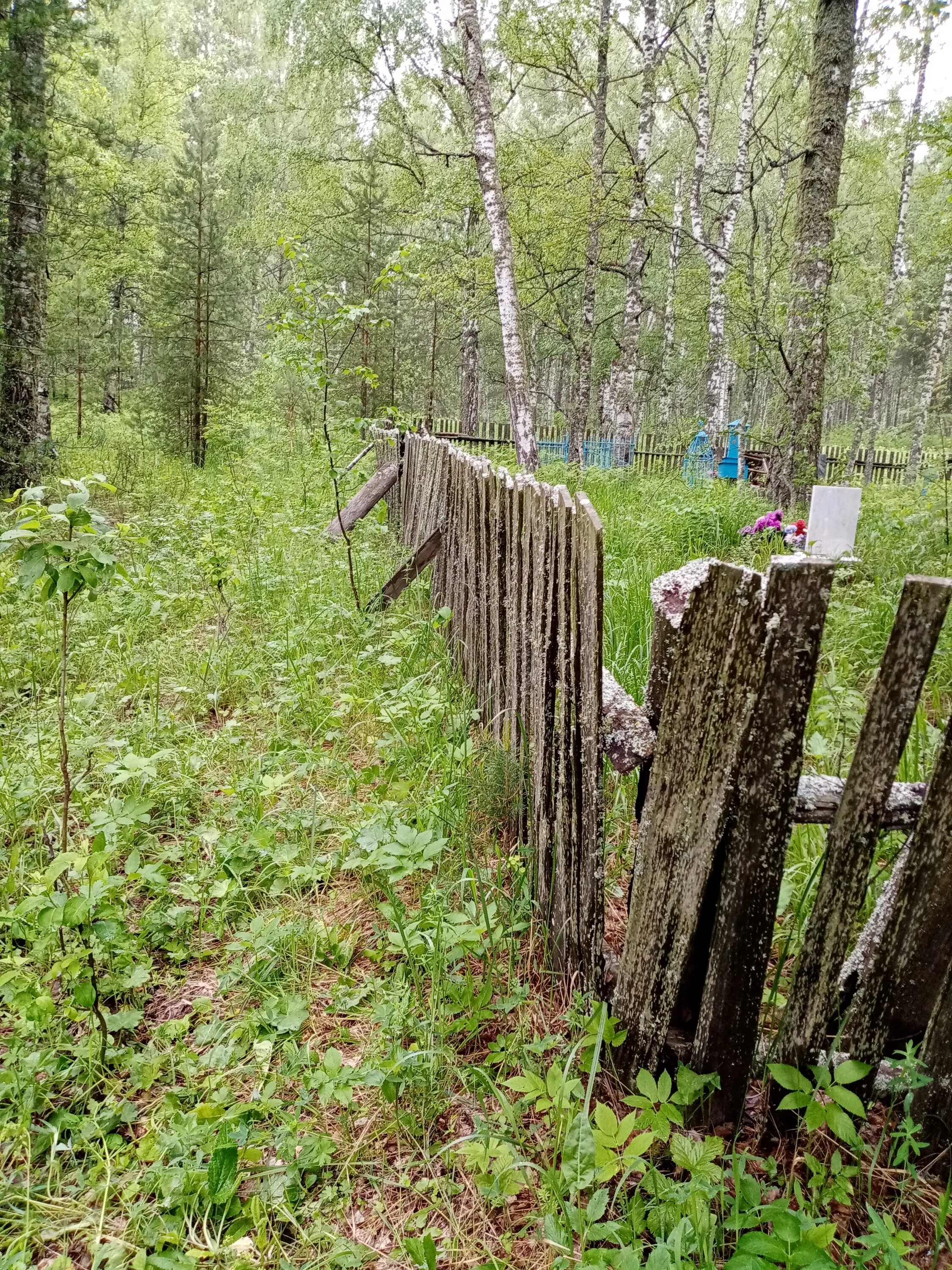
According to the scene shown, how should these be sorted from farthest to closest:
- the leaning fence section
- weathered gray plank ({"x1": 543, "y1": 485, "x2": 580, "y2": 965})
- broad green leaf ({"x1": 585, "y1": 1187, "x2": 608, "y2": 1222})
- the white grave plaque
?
the white grave plaque
weathered gray plank ({"x1": 543, "y1": 485, "x2": 580, "y2": 965})
the leaning fence section
broad green leaf ({"x1": 585, "y1": 1187, "x2": 608, "y2": 1222})

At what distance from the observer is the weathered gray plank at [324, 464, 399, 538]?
5.67 m

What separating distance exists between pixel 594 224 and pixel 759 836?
12690 millimetres

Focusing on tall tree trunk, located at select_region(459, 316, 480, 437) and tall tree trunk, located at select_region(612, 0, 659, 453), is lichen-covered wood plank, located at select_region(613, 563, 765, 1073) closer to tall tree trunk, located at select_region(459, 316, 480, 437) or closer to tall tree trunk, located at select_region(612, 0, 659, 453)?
tall tree trunk, located at select_region(612, 0, 659, 453)

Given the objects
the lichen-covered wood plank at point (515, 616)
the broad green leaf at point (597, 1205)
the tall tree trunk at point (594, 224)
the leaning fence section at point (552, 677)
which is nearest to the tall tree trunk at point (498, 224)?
the tall tree trunk at point (594, 224)

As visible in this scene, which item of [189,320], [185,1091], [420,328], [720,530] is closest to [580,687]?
[185,1091]

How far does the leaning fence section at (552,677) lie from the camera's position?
5.11ft

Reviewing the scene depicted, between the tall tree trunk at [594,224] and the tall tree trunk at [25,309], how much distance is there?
7384 millimetres

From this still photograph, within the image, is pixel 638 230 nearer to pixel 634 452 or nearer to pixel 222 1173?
pixel 634 452

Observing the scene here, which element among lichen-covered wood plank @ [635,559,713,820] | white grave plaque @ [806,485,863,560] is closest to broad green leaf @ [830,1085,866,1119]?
lichen-covered wood plank @ [635,559,713,820]

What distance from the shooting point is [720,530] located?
5.54 metres

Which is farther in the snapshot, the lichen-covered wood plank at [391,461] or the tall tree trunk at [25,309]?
the tall tree trunk at [25,309]

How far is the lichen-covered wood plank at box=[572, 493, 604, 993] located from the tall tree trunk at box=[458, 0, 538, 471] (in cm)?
765

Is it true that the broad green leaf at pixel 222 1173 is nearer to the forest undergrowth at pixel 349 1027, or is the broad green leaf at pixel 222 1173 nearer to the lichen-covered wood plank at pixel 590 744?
the forest undergrowth at pixel 349 1027

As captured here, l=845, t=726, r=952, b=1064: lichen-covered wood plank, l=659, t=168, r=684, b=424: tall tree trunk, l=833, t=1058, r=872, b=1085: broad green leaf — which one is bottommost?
l=833, t=1058, r=872, b=1085: broad green leaf
